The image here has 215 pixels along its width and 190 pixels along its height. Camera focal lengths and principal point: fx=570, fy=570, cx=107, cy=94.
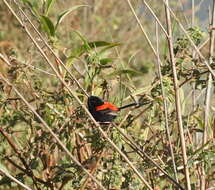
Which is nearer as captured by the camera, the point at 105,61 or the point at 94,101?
the point at 94,101

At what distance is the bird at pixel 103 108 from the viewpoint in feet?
7.97

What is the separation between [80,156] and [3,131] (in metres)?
0.38

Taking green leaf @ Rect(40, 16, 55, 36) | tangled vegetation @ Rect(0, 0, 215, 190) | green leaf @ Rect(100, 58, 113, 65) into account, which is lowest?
tangled vegetation @ Rect(0, 0, 215, 190)

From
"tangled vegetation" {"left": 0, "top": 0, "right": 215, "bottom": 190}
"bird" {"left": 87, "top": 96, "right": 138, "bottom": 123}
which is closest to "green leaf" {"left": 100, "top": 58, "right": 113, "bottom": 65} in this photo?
"tangled vegetation" {"left": 0, "top": 0, "right": 215, "bottom": 190}

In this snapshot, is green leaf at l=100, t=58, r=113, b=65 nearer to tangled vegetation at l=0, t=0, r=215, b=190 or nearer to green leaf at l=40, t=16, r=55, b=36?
tangled vegetation at l=0, t=0, r=215, b=190

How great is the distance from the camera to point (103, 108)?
2445 millimetres

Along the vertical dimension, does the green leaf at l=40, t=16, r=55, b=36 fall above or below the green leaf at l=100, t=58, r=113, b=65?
above

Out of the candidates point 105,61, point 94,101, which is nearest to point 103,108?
point 94,101

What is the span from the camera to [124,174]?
234cm

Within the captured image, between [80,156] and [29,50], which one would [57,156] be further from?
[29,50]

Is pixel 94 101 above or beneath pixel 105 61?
beneath

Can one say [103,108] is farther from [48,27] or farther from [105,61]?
[48,27]

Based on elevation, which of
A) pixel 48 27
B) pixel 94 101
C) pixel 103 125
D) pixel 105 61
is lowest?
pixel 103 125

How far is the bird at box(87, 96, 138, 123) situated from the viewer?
2430 mm
